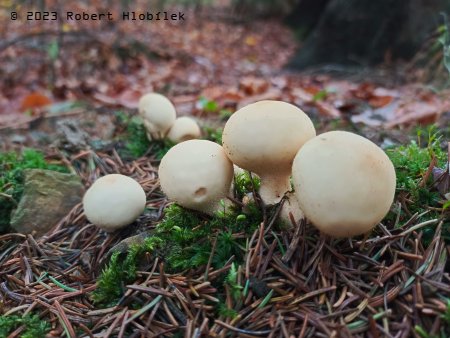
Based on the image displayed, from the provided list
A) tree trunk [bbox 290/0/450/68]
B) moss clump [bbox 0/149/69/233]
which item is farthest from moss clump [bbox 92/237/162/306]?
tree trunk [bbox 290/0/450/68]

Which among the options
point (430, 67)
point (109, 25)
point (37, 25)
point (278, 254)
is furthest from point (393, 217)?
point (37, 25)

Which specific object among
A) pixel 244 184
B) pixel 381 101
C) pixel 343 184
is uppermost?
pixel 343 184

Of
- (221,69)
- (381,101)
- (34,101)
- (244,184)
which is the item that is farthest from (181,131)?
(221,69)

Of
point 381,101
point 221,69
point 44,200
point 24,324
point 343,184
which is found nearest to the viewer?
point 343,184

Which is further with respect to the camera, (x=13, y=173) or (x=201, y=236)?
(x=13, y=173)

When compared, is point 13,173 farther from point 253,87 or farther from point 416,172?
point 253,87

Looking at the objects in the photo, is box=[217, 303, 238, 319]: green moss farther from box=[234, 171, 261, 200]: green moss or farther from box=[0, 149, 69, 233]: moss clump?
box=[0, 149, 69, 233]: moss clump
